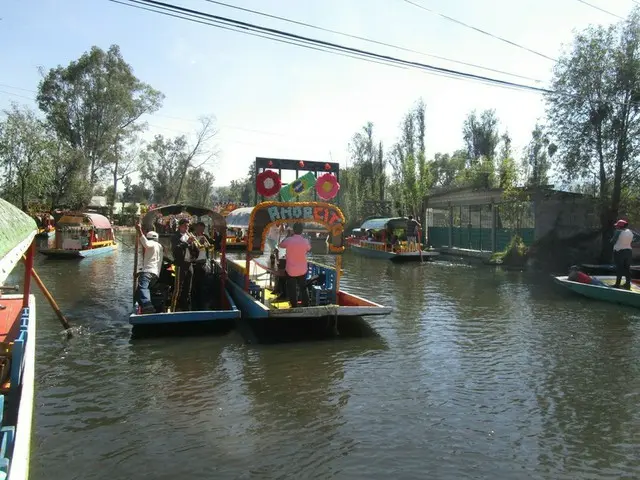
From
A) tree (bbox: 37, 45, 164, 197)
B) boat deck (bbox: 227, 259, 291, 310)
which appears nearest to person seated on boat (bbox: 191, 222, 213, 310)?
boat deck (bbox: 227, 259, 291, 310)

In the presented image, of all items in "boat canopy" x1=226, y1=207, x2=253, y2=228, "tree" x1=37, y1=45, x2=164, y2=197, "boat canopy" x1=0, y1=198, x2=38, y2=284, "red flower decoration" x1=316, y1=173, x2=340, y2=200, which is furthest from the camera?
"tree" x1=37, y1=45, x2=164, y2=197

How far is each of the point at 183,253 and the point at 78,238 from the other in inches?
662

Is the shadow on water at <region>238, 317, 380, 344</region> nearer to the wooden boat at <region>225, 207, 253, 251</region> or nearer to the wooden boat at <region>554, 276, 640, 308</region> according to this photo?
the wooden boat at <region>554, 276, 640, 308</region>

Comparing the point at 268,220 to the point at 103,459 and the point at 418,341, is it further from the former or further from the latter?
the point at 103,459

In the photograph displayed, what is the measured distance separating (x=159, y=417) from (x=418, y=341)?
5.22 metres

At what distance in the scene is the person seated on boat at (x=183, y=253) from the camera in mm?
9922

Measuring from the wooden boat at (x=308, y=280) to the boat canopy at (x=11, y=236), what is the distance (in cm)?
513

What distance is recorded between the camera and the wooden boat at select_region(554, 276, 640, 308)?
12641mm

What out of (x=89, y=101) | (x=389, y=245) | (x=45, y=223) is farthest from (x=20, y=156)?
(x=389, y=245)

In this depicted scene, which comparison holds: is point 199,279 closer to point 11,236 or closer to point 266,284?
point 266,284

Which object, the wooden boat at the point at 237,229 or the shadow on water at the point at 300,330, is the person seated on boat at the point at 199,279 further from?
the wooden boat at the point at 237,229

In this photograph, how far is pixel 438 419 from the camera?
593 centimetres

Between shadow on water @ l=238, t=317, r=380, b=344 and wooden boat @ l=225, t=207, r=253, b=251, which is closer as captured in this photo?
shadow on water @ l=238, t=317, r=380, b=344

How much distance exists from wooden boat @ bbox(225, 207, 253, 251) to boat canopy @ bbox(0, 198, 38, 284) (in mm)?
23419
